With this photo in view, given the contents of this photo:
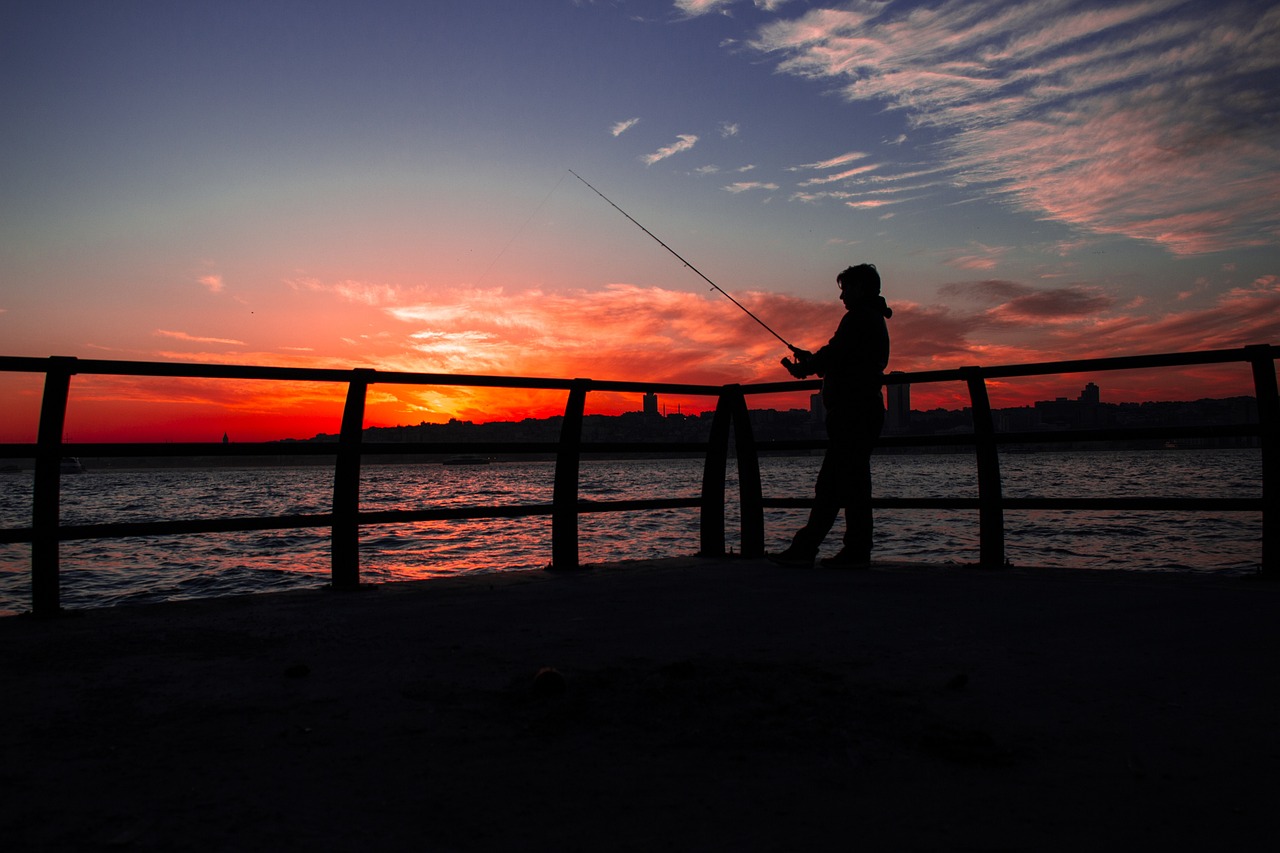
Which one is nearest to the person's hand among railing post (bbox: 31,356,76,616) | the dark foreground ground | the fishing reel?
the fishing reel

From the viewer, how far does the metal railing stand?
403cm

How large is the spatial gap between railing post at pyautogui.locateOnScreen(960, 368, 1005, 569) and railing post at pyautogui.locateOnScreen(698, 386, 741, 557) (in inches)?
62.3

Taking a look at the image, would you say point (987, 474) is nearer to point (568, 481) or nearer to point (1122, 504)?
point (1122, 504)

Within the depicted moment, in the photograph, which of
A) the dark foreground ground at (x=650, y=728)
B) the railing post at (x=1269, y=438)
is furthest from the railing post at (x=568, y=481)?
the railing post at (x=1269, y=438)

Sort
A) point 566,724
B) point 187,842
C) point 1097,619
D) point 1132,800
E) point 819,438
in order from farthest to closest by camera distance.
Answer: point 819,438
point 1097,619
point 566,724
point 1132,800
point 187,842

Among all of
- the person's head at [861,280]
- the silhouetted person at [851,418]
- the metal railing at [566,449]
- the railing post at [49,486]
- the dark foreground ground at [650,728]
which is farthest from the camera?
the person's head at [861,280]

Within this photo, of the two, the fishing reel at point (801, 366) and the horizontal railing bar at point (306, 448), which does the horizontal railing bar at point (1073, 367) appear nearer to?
the fishing reel at point (801, 366)

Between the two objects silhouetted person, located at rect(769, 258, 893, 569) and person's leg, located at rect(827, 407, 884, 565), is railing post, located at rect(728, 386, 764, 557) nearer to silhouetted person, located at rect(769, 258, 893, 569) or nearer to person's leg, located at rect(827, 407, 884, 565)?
silhouetted person, located at rect(769, 258, 893, 569)

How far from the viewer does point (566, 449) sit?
5387 mm

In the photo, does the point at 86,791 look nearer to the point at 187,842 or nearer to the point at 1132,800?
the point at 187,842

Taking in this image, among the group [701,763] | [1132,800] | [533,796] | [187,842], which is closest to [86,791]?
[187,842]

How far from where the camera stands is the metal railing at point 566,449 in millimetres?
4031

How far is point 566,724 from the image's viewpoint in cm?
219

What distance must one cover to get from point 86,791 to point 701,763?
1336 mm
